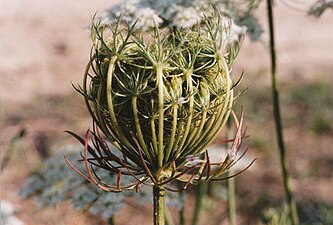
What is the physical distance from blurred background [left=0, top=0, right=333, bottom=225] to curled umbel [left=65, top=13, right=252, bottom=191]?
4.09 ft

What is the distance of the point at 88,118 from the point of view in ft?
21.7

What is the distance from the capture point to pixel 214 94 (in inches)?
72.1

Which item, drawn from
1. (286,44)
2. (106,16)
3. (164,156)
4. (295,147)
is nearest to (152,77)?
(164,156)

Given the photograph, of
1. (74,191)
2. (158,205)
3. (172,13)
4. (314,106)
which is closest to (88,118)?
(314,106)

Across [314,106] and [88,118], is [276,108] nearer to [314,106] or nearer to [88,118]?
[88,118]

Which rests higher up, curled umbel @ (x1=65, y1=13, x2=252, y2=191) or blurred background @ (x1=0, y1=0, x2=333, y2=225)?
blurred background @ (x1=0, y1=0, x2=333, y2=225)

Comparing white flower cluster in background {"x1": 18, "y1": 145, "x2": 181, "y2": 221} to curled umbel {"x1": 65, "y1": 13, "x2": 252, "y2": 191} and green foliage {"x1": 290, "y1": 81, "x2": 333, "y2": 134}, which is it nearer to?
curled umbel {"x1": 65, "y1": 13, "x2": 252, "y2": 191}

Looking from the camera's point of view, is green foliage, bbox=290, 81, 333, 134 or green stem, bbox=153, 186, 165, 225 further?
green foliage, bbox=290, 81, 333, 134

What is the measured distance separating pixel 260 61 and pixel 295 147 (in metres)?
2.35

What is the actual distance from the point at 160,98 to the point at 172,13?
1.26 m

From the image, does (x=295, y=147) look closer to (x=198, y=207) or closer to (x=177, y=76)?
(x=198, y=207)

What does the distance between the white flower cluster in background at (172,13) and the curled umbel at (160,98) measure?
3.01 ft

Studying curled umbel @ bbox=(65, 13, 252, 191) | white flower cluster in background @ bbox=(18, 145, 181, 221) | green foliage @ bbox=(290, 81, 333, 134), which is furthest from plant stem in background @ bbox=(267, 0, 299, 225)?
green foliage @ bbox=(290, 81, 333, 134)

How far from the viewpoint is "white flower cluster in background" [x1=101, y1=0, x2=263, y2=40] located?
2858 millimetres
